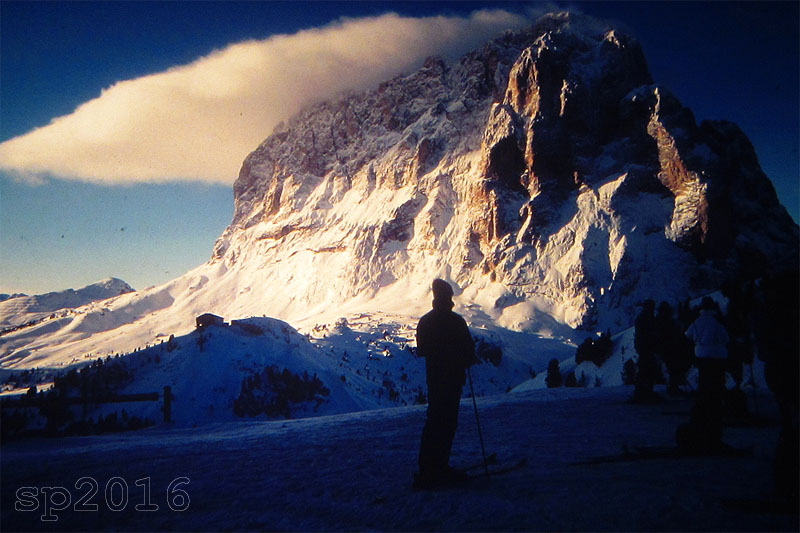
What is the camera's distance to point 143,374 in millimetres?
25766

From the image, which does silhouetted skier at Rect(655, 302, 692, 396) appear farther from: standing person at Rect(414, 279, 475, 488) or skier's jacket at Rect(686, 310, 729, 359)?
standing person at Rect(414, 279, 475, 488)

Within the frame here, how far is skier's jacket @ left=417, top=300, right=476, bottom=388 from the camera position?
5051mm

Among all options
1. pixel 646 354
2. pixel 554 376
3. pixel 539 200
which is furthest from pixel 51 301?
pixel 646 354

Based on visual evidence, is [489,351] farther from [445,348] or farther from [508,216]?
[445,348]

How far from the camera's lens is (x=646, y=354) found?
447 inches

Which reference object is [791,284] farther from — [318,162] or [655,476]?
[318,162]

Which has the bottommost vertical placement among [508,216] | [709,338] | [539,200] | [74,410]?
[74,410]

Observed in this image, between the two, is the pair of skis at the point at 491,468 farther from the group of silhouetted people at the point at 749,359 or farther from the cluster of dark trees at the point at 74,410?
the cluster of dark trees at the point at 74,410

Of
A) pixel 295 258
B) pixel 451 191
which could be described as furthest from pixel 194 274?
pixel 451 191

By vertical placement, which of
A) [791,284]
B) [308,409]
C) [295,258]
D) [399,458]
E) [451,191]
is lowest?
[308,409]

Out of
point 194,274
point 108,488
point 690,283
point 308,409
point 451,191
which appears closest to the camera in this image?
point 108,488

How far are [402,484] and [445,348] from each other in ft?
4.68

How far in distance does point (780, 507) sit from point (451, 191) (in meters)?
86.2

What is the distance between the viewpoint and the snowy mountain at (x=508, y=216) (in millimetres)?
65250
